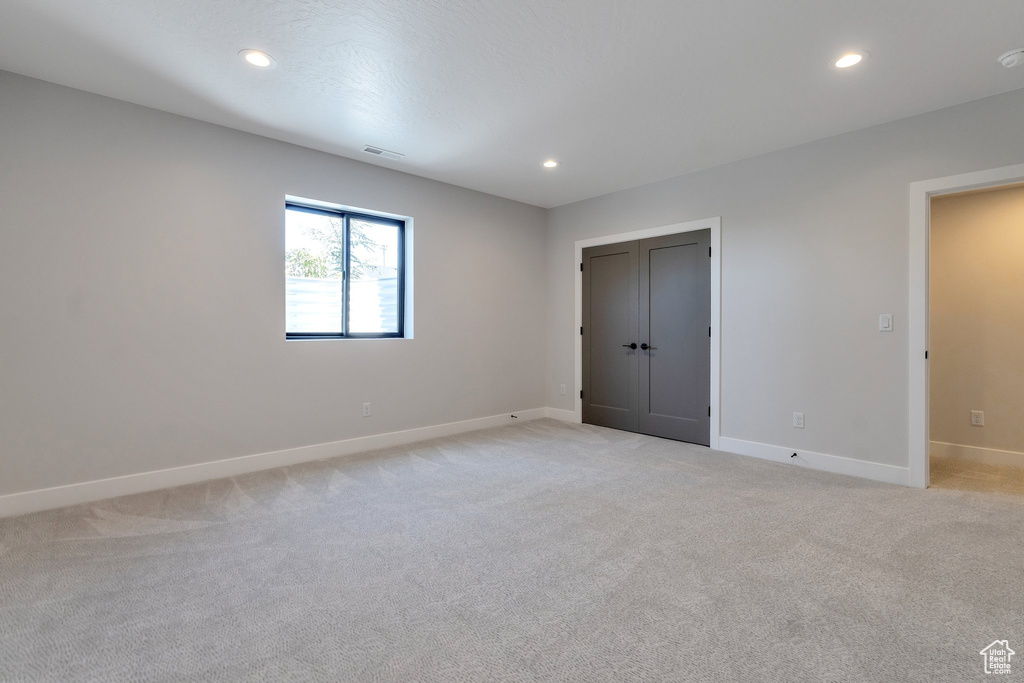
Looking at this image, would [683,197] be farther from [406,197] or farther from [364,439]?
[364,439]

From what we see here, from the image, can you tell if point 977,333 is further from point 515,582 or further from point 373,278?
point 373,278

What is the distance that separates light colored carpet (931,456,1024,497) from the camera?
3434 mm

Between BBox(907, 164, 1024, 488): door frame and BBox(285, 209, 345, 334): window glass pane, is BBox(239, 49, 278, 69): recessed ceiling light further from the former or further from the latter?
BBox(907, 164, 1024, 488): door frame

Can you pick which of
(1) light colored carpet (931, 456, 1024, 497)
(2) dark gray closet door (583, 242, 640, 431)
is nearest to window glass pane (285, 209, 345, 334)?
(2) dark gray closet door (583, 242, 640, 431)

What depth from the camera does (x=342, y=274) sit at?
449 centimetres

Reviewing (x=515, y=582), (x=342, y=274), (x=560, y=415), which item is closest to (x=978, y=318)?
(x=560, y=415)

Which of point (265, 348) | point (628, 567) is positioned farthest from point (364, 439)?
point (628, 567)

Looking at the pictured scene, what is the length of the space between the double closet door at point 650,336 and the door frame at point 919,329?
1511 millimetres

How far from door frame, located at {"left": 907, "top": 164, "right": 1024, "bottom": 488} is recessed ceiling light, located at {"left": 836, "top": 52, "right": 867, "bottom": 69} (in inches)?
49.0

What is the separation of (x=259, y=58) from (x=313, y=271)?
1.90 meters

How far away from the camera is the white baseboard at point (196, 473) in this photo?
9.77 ft

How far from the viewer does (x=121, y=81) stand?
3006 millimetres

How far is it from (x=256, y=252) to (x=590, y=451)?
3339mm

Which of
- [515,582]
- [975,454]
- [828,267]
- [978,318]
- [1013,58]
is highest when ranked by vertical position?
[1013,58]
